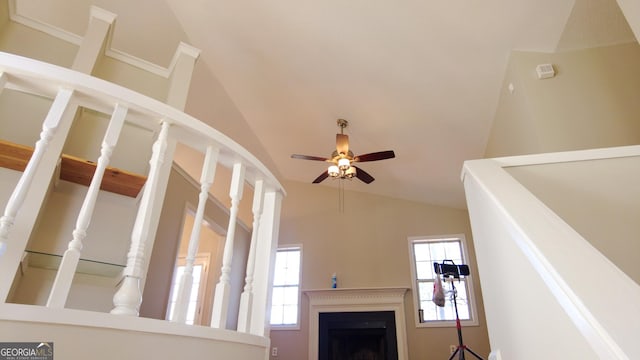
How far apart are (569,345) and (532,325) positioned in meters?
0.24

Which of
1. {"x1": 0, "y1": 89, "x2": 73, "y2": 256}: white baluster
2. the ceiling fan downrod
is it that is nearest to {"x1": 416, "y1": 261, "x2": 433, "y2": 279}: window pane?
the ceiling fan downrod

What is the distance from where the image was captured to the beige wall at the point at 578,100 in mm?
2803

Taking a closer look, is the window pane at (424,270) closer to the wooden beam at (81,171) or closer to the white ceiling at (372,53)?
the white ceiling at (372,53)

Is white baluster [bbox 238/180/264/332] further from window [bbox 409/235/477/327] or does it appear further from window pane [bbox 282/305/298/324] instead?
window pane [bbox 282/305/298/324]

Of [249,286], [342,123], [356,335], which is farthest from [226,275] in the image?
[356,335]

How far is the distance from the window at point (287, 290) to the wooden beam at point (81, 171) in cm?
374

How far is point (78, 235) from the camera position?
1001mm

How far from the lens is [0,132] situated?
7.48 ft

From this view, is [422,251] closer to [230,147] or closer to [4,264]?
[230,147]

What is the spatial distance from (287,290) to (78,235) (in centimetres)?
534

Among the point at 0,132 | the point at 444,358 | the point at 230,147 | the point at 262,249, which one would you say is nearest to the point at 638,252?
the point at 262,249

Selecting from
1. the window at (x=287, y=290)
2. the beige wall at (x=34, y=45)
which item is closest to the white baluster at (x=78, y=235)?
the beige wall at (x=34, y=45)

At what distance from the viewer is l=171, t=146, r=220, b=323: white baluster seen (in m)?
1.16

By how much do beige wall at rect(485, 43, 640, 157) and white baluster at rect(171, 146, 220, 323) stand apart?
2.58 metres
